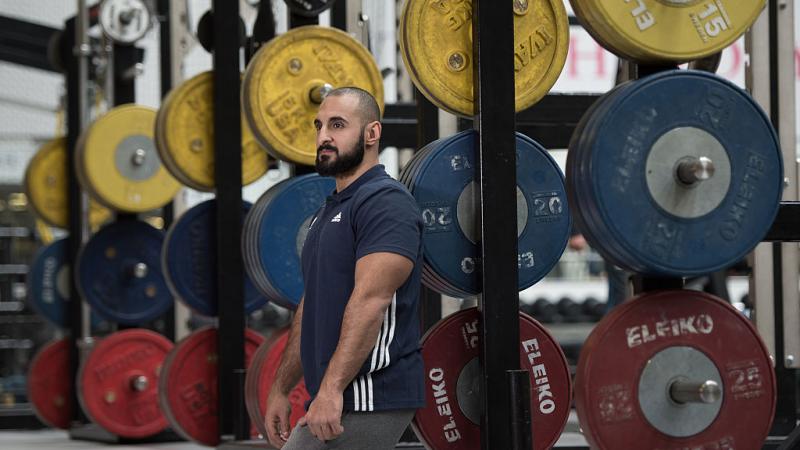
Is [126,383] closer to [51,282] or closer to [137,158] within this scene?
[137,158]

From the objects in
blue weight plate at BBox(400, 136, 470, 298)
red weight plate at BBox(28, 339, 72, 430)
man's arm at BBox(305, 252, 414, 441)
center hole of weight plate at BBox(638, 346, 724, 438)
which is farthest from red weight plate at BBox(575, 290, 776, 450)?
red weight plate at BBox(28, 339, 72, 430)

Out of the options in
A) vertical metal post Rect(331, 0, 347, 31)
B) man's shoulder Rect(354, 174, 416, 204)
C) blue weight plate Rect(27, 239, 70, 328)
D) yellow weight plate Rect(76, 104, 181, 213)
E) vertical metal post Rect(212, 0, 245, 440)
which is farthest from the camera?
blue weight plate Rect(27, 239, 70, 328)

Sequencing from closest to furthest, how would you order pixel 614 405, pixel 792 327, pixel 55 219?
pixel 614 405 → pixel 792 327 → pixel 55 219

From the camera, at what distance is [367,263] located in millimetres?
2660

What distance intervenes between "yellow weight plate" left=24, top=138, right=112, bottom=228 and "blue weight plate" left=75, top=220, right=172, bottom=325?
89cm

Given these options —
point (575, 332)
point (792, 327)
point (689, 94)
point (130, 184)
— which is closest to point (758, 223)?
point (689, 94)

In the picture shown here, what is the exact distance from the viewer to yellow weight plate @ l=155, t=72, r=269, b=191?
5.24m

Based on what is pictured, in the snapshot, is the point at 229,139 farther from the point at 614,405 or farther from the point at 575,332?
the point at 575,332

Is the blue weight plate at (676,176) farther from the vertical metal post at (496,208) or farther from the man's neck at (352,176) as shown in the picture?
the man's neck at (352,176)

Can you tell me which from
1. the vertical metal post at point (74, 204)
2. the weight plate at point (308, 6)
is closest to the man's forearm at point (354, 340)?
the weight plate at point (308, 6)

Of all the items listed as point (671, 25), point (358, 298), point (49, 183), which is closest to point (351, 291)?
point (358, 298)

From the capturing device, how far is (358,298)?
2654 millimetres

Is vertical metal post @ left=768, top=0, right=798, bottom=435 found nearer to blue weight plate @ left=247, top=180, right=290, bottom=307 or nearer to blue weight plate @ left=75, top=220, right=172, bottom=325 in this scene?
blue weight plate @ left=247, top=180, right=290, bottom=307

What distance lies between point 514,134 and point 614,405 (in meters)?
0.64
